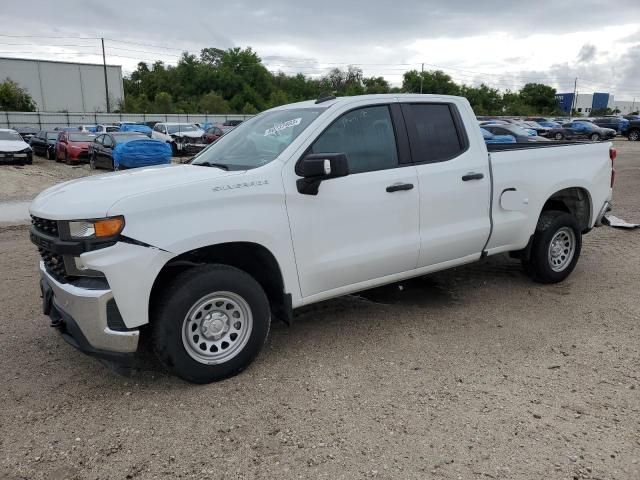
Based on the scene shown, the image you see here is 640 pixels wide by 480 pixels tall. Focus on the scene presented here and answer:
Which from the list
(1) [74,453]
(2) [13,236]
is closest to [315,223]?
(1) [74,453]

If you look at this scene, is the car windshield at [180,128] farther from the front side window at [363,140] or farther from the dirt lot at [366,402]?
the front side window at [363,140]

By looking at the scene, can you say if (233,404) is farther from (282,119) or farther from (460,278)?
(460,278)

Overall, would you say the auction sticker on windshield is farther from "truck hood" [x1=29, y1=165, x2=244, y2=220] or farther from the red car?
the red car

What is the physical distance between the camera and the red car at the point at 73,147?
23.2m

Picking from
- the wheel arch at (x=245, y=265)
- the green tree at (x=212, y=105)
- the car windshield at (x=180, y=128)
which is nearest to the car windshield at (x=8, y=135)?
the car windshield at (x=180, y=128)

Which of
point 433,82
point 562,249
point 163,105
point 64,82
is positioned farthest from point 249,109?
point 562,249

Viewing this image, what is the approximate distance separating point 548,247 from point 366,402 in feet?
10.2

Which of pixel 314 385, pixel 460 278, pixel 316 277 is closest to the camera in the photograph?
pixel 314 385

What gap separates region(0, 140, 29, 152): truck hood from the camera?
67.1 ft

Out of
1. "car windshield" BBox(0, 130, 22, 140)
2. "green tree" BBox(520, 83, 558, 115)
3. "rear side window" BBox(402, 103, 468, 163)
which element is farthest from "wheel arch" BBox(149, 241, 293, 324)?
"green tree" BBox(520, 83, 558, 115)

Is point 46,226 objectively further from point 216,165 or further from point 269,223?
point 269,223

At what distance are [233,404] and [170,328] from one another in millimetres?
641

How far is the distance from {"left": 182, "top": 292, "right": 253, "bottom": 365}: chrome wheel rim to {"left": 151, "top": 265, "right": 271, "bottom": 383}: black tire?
29 millimetres

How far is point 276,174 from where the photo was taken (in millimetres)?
3730
